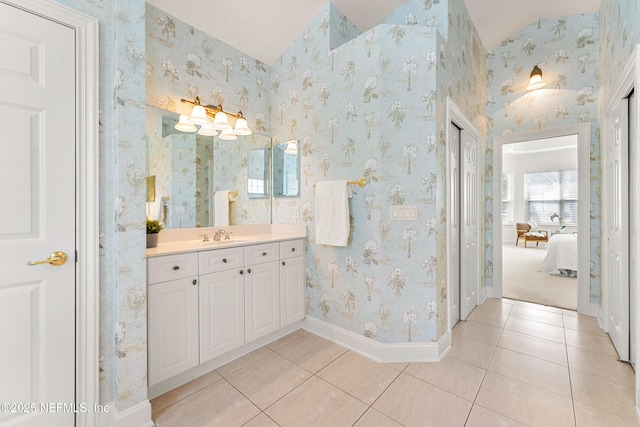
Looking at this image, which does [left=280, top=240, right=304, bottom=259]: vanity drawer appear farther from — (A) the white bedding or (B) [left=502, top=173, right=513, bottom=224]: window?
(B) [left=502, top=173, right=513, bottom=224]: window

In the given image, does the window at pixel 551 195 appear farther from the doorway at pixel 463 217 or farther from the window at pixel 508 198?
the doorway at pixel 463 217

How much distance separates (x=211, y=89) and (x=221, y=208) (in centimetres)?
111

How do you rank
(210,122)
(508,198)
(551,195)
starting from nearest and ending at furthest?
(210,122), (551,195), (508,198)

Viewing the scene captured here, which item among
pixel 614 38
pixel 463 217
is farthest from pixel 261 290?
pixel 614 38

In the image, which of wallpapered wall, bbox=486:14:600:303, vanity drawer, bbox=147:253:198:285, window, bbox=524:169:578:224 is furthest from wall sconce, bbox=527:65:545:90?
window, bbox=524:169:578:224

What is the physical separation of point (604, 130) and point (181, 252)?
3.90m

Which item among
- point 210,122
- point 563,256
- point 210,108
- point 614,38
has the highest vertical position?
point 614,38

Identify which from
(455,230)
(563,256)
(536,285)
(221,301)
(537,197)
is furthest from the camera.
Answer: (537,197)

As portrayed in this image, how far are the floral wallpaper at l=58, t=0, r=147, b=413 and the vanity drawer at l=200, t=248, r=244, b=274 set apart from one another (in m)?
0.47

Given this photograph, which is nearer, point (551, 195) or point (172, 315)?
point (172, 315)

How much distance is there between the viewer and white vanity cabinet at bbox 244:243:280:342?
2.17 m

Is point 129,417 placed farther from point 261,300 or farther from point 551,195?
point 551,195
